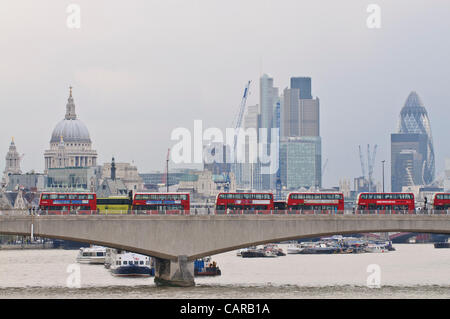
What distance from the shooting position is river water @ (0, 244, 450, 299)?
321 feet

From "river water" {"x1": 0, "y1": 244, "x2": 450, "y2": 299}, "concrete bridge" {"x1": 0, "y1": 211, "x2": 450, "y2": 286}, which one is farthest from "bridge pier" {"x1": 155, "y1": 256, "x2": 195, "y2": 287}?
"river water" {"x1": 0, "y1": 244, "x2": 450, "y2": 299}

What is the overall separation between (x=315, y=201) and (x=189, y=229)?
19925 millimetres

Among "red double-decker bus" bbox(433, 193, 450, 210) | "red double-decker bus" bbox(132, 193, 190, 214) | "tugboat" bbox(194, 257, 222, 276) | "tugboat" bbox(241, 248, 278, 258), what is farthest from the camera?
"tugboat" bbox(241, 248, 278, 258)

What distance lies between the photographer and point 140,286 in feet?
354

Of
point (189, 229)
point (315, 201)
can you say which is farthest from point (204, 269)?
point (189, 229)

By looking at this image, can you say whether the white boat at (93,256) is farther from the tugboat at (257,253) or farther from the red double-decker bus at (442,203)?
the red double-decker bus at (442,203)

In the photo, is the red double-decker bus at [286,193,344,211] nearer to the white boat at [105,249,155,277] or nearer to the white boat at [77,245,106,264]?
the white boat at [105,249,155,277]

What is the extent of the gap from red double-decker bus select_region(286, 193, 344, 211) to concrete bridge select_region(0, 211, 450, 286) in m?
11.7

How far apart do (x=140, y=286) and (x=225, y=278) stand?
16794 mm

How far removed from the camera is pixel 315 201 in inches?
4786
